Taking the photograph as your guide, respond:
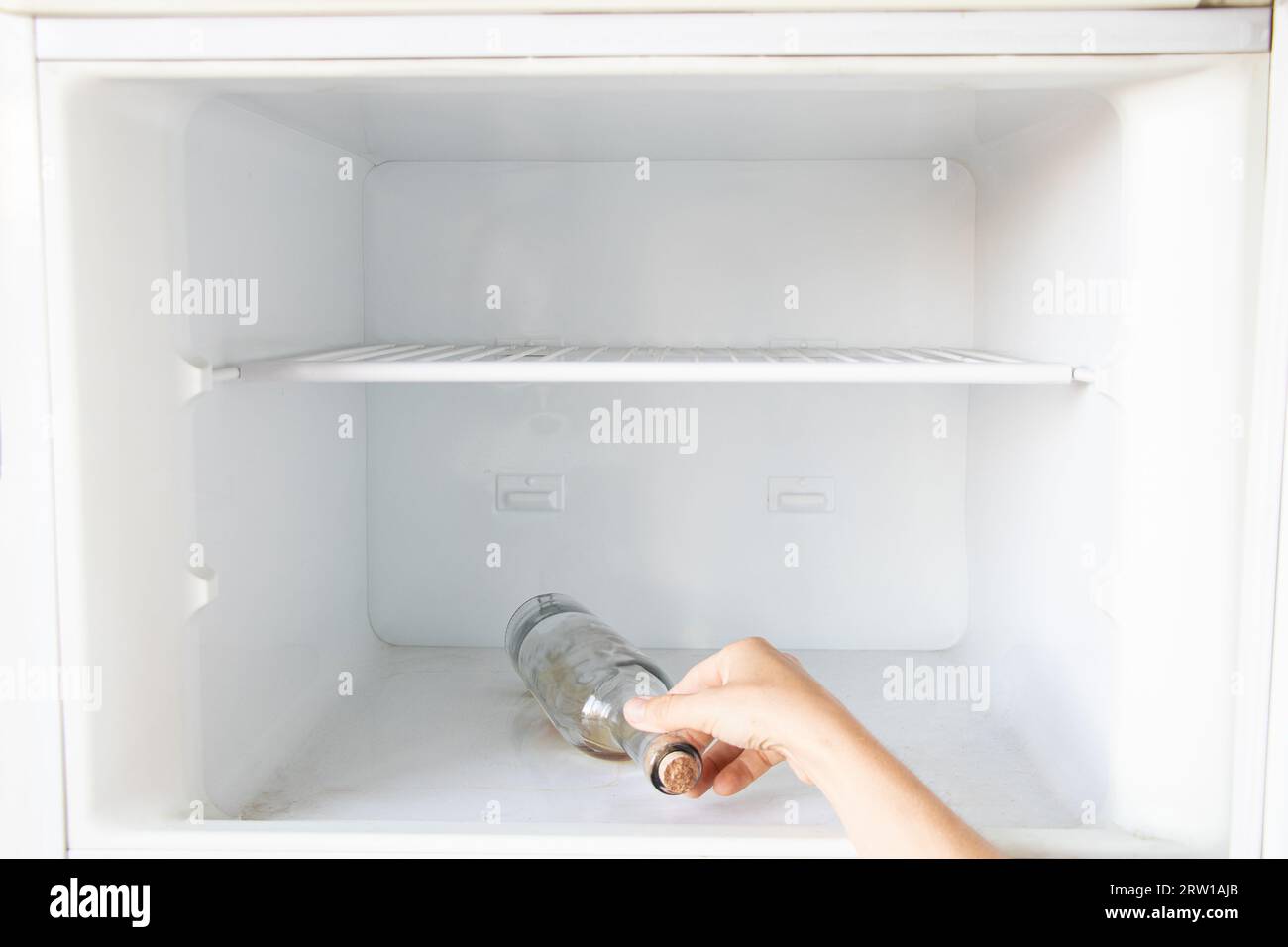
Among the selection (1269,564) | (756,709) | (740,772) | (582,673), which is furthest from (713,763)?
(1269,564)

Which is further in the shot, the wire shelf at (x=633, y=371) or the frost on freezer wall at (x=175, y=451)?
the wire shelf at (x=633, y=371)

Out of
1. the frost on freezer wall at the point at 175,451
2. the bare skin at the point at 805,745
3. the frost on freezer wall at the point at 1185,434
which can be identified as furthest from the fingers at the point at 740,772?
the frost on freezer wall at the point at 175,451

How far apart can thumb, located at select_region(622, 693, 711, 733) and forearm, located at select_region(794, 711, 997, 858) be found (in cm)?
8

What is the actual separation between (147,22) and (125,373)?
0.24 m

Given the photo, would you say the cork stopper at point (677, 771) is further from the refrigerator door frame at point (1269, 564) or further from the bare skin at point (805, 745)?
the refrigerator door frame at point (1269, 564)

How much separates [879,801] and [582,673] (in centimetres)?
45

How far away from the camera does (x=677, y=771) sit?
779 millimetres

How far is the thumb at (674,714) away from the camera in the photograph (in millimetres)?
768

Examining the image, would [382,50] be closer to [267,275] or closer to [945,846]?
[267,275]

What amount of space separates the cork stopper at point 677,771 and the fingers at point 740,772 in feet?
0.27

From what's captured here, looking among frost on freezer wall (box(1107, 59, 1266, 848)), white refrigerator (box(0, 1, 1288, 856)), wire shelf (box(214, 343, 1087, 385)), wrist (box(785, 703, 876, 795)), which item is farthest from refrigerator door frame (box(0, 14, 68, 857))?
frost on freezer wall (box(1107, 59, 1266, 848))

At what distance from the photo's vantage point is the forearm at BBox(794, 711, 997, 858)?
2.23 feet

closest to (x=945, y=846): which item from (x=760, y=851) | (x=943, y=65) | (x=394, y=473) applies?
(x=760, y=851)

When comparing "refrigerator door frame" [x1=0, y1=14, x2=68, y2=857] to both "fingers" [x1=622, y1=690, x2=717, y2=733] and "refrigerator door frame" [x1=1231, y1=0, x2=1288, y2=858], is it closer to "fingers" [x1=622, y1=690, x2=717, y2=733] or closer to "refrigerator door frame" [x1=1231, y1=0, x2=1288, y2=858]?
"fingers" [x1=622, y1=690, x2=717, y2=733]
